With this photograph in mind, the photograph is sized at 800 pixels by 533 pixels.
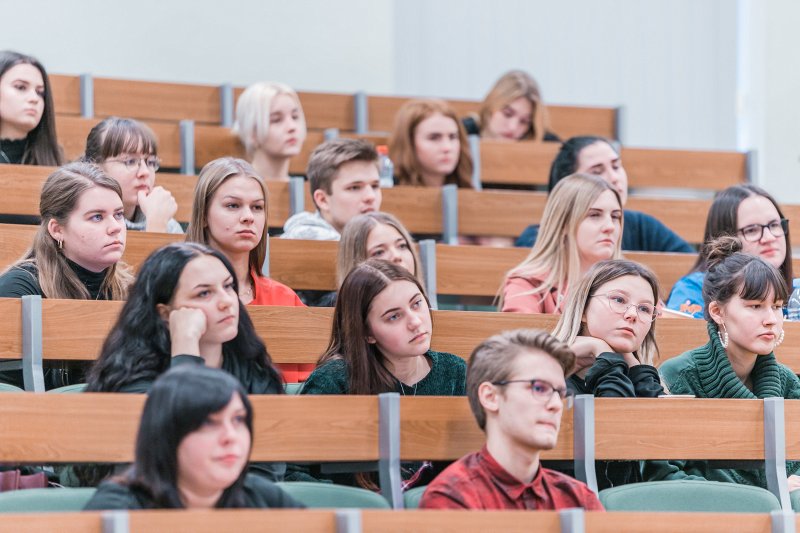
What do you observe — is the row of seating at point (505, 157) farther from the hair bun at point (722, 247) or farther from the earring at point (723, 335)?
the earring at point (723, 335)

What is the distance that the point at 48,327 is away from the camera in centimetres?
237

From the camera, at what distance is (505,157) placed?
13.2ft

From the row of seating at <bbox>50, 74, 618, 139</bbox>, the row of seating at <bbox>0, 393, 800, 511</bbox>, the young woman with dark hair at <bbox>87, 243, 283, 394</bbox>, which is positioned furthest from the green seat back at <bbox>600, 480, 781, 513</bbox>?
the row of seating at <bbox>50, 74, 618, 139</bbox>

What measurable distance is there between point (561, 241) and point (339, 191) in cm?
55

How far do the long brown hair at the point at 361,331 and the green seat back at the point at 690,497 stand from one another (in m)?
0.45

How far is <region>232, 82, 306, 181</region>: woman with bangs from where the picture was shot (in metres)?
3.62

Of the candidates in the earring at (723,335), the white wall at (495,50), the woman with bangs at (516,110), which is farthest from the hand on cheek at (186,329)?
the white wall at (495,50)

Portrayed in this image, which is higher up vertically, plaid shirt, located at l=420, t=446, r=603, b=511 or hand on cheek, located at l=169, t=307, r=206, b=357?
hand on cheek, located at l=169, t=307, r=206, b=357

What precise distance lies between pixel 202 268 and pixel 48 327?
0.38 metres

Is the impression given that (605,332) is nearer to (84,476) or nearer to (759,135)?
Answer: (84,476)

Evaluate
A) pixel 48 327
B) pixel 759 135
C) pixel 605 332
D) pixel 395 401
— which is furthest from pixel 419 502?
pixel 759 135

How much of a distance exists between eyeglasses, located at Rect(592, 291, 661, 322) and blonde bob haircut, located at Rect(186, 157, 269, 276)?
2.38ft

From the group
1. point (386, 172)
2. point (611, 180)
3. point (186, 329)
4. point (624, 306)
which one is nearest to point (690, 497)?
point (624, 306)

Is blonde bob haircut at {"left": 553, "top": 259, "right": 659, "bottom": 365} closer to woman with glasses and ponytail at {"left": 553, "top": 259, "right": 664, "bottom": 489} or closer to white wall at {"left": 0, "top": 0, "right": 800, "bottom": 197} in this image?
woman with glasses and ponytail at {"left": 553, "top": 259, "right": 664, "bottom": 489}
